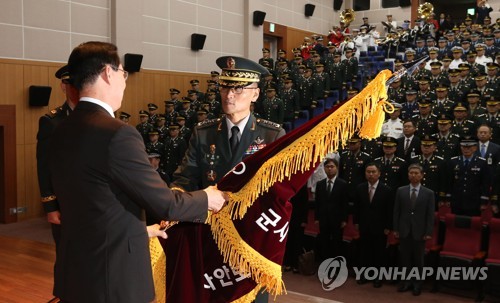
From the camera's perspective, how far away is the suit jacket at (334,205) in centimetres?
543

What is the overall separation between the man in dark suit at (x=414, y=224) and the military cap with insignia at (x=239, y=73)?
9.91 ft

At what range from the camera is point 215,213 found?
2143 millimetres

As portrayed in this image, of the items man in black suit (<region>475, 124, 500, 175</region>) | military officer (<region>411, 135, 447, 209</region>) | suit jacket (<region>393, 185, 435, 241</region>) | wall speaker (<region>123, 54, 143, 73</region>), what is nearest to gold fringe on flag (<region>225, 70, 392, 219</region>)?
suit jacket (<region>393, 185, 435, 241</region>)

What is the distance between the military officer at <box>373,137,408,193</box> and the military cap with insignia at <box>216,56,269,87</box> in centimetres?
378

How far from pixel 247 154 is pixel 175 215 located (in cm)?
75

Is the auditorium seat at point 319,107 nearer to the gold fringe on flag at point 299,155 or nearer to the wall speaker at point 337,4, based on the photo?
the gold fringe on flag at point 299,155

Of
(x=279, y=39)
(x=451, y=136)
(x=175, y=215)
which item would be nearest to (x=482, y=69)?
(x=451, y=136)

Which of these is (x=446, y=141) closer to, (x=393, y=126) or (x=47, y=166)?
(x=393, y=126)

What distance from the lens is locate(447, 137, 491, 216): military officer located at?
17.9ft

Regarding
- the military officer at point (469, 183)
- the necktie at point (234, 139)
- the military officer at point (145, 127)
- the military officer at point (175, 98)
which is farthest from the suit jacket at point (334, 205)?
the military officer at point (175, 98)

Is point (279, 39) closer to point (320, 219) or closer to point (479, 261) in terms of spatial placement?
point (320, 219)

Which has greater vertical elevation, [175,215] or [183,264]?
[175,215]

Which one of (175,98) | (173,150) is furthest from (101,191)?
(175,98)

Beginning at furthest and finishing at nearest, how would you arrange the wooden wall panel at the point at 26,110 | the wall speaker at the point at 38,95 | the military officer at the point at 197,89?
the military officer at the point at 197,89
the wall speaker at the point at 38,95
the wooden wall panel at the point at 26,110
